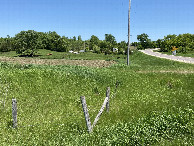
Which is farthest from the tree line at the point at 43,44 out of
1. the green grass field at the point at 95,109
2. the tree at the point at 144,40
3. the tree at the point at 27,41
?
the green grass field at the point at 95,109

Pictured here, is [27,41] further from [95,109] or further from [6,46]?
[95,109]

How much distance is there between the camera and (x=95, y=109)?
1304cm

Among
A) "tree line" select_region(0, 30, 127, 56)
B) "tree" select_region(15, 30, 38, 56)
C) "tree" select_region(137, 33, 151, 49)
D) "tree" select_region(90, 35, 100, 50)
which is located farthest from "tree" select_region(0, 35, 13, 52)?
"tree" select_region(137, 33, 151, 49)

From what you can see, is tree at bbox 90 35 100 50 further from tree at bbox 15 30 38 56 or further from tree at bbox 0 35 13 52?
tree at bbox 15 30 38 56

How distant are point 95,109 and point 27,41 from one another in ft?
231

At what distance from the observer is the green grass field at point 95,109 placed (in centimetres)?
833

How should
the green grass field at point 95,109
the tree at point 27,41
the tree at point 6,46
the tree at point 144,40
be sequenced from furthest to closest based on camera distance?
the tree at point 144,40 < the tree at point 6,46 < the tree at point 27,41 < the green grass field at point 95,109

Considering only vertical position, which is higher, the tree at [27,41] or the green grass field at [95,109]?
the tree at [27,41]

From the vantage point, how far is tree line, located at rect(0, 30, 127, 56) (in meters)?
75.1

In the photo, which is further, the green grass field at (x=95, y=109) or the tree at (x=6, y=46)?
the tree at (x=6, y=46)

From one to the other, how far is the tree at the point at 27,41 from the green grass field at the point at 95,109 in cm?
5944

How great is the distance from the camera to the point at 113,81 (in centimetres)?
2142

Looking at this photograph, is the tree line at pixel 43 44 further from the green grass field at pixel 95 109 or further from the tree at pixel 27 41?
the green grass field at pixel 95 109

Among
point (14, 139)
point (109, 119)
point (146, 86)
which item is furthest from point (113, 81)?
point (14, 139)
